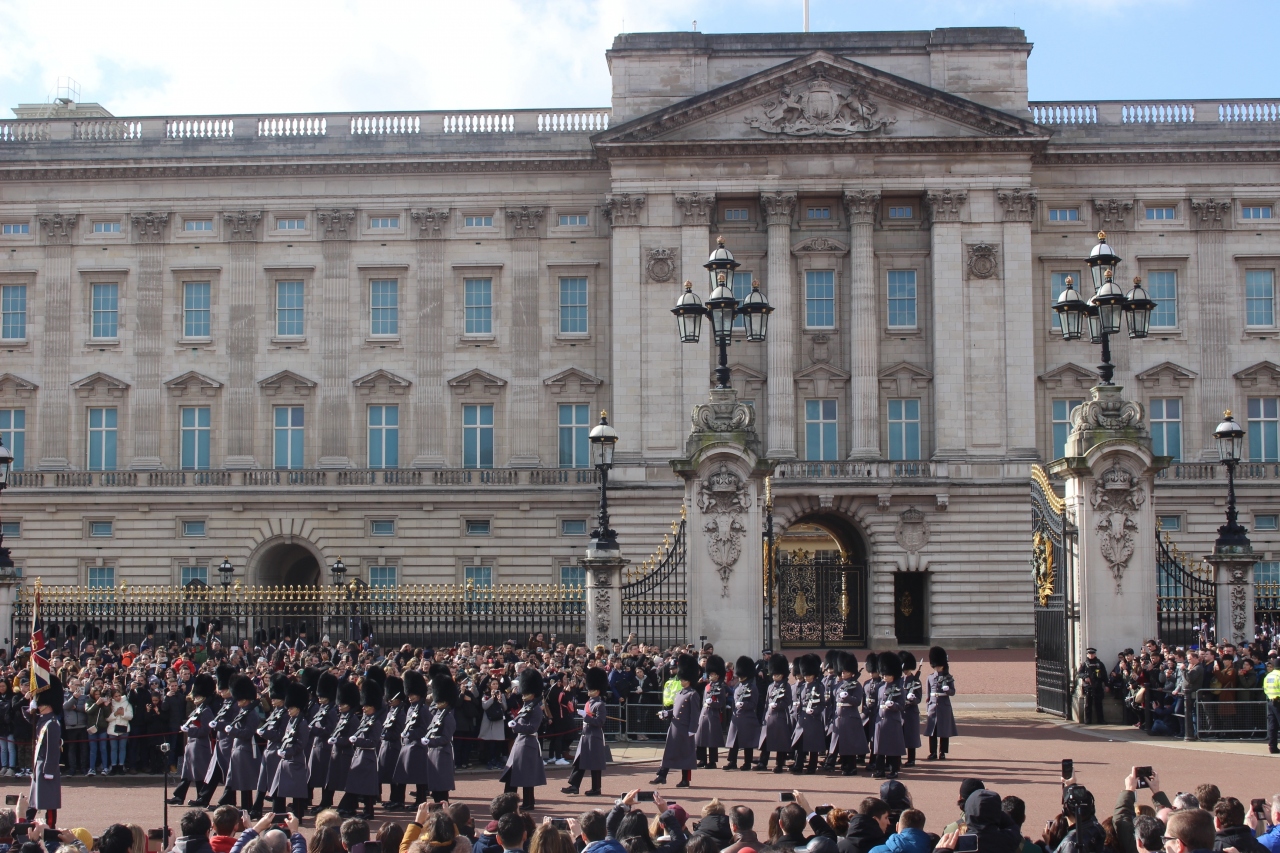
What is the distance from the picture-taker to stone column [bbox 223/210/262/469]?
48.1m

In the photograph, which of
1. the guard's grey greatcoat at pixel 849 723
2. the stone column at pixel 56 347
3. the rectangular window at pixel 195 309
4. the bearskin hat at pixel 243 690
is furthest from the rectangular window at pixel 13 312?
the guard's grey greatcoat at pixel 849 723

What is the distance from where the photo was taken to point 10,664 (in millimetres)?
23359

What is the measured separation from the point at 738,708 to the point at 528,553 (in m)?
28.4

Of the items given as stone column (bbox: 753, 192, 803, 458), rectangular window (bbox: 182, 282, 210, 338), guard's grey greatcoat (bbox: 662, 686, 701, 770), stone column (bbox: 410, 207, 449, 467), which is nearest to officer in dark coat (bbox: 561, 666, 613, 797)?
guard's grey greatcoat (bbox: 662, 686, 701, 770)

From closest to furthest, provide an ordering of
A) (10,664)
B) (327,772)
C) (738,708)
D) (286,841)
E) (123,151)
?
(286,841) → (327,772) → (738,708) → (10,664) → (123,151)

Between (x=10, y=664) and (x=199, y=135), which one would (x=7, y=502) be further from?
(x=10, y=664)

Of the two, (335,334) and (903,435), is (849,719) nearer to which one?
(903,435)

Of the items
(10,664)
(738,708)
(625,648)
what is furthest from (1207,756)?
(10,664)

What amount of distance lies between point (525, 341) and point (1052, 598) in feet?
87.8

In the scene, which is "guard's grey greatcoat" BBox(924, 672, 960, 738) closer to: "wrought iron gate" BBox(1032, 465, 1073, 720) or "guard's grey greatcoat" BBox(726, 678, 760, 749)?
"guard's grey greatcoat" BBox(726, 678, 760, 749)

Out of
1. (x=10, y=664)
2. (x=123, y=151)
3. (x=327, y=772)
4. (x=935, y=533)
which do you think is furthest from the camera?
(x=123, y=151)

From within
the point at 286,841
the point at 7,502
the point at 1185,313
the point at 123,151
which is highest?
the point at 123,151

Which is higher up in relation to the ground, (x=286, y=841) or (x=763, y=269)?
(x=763, y=269)

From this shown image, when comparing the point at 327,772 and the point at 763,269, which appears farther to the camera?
the point at 763,269
